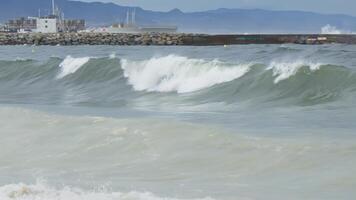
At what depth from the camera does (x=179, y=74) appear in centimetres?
2494

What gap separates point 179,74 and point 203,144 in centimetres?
1418

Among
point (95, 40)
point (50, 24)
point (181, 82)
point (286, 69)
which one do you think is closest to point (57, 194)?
point (286, 69)

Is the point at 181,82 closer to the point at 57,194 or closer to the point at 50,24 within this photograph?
the point at 57,194

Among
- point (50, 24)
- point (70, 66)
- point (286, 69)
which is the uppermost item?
point (286, 69)

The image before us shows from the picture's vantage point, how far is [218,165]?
31.3ft

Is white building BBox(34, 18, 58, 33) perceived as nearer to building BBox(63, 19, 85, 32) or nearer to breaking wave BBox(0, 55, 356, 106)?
building BBox(63, 19, 85, 32)

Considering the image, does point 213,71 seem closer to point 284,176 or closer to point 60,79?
point 60,79

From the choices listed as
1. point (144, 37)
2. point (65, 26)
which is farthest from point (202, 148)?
point (65, 26)

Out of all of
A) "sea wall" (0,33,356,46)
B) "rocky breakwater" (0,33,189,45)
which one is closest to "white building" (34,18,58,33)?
"rocky breakwater" (0,33,189,45)

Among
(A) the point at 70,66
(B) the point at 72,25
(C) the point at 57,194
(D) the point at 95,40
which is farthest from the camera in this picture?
(B) the point at 72,25

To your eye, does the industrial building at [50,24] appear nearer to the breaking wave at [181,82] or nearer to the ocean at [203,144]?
the breaking wave at [181,82]

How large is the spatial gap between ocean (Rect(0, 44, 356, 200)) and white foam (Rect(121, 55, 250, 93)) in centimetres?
59

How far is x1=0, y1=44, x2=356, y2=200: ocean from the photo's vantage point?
8133mm

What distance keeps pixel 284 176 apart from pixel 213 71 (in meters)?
15.3
